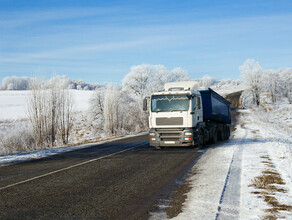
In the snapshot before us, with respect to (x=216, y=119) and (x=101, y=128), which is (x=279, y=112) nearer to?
(x=101, y=128)

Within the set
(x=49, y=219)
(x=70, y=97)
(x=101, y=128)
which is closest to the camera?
(x=49, y=219)

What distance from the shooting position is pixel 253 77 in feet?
220

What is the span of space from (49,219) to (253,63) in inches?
2780

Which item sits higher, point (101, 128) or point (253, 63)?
point (253, 63)

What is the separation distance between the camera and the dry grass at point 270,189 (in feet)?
15.5

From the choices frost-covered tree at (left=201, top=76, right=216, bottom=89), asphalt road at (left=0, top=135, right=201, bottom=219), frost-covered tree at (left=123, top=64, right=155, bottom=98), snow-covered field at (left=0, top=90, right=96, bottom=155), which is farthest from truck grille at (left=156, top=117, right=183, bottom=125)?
frost-covered tree at (left=201, top=76, right=216, bottom=89)

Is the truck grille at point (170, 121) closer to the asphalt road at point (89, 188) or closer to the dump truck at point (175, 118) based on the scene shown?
the dump truck at point (175, 118)

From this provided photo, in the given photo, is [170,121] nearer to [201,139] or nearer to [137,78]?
[201,139]

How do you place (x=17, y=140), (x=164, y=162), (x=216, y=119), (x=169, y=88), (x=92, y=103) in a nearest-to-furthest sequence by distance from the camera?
(x=164, y=162) → (x=169, y=88) → (x=216, y=119) → (x=17, y=140) → (x=92, y=103)

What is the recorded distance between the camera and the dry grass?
4.71 meters

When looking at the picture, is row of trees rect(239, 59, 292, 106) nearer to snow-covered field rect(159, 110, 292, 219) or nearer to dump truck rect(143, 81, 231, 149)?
dump truck rect(143, 81, 231, 149)

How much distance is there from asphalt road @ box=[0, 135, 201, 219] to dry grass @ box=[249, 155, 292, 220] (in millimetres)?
1903

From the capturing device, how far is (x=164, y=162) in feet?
33.3

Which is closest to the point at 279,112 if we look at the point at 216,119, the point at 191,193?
the point at 216,119
